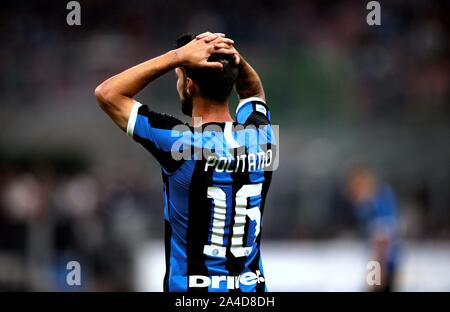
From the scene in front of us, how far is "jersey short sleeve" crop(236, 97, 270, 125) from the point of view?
4930 millimetres

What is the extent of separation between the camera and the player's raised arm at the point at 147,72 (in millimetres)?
4500

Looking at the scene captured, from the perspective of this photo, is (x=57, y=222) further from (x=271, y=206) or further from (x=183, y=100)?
(x=183, y=100)

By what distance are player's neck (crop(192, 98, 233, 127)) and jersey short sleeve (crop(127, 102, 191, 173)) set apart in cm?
13

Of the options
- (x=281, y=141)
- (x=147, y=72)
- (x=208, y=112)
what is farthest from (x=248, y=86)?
(x=281, y=141)

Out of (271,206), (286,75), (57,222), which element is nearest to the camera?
(57,222)

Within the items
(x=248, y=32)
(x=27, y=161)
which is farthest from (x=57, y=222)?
(x=248, y=32)

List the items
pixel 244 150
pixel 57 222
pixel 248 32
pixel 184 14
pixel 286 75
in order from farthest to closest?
pixel 184 14 < pixel 248 32 < pixel 286 75 < pixel 57 222 < pixel 244 150

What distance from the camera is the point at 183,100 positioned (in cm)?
480

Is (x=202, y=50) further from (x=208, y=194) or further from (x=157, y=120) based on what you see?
(x=208, y=194)

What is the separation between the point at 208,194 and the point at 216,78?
0.61 metres

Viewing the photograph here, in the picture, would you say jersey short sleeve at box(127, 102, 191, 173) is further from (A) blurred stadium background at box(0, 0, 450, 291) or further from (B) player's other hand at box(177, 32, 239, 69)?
(A) blurred stadium background at box(0, 0, 450, 291)

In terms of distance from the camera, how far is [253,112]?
16.5 ft

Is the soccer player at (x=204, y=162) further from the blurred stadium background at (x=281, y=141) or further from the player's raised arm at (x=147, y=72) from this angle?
the blurred stadium background at (x=281, y=141)
